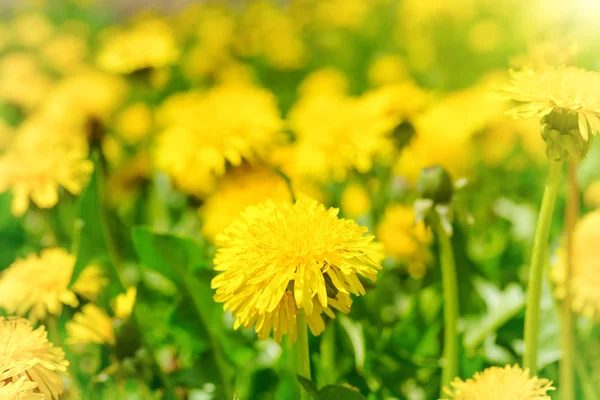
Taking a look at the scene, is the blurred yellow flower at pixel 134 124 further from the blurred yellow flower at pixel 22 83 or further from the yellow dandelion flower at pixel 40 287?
the yellow dandelion flower at pixel 40 287

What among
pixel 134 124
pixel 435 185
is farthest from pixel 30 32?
pixel 435 185

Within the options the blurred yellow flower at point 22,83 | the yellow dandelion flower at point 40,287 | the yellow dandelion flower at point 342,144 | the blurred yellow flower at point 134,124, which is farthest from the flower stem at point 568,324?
the blurred yellow flower at point 22,83

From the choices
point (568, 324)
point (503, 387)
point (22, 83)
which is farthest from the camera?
point (22, 83)

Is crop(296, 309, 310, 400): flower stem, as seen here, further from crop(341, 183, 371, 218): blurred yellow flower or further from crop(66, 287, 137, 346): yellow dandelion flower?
crop(341, 183, 371, 218): blurred yellow flower

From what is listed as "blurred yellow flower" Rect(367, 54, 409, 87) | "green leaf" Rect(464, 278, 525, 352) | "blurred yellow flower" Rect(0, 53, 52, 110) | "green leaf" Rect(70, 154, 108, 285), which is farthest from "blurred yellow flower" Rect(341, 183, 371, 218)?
"blurred yellow flower" Rect(0, 53, 52, 110)

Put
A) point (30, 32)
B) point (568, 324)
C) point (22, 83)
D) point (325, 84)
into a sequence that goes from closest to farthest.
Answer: point (568, 324) < point (325, 84) < point (22, 83) < point (30, 32)

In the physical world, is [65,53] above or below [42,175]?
below

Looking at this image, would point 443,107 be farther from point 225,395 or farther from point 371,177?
point 225,395

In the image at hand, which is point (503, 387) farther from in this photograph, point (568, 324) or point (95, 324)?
point (95, 324)
